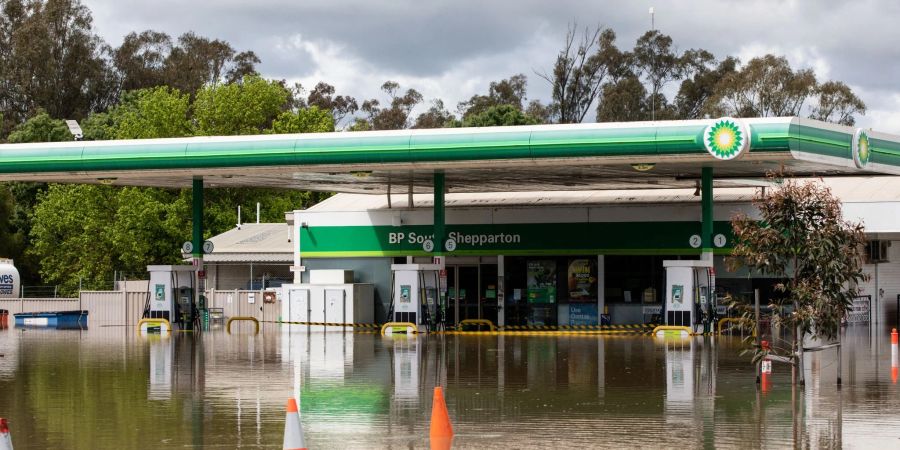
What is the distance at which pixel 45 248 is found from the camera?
209 feet

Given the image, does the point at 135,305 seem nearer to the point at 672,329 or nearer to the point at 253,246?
the point at 253,246

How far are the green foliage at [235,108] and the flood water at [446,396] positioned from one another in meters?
34.1

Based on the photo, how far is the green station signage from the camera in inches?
1494

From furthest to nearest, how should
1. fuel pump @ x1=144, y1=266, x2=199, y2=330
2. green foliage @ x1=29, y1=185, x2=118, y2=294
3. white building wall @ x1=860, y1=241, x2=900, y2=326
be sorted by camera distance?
green foliage @ x1=29, y1=185, x2=118, y2=294 < white building wall @ x1=860, y1=241, x2=900, y2=326 < fuel pump @ x1=144, y1=266, x2=199, y2=330

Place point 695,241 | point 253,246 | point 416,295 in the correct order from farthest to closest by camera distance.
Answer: point 253,246
point 695,241
point 416,295

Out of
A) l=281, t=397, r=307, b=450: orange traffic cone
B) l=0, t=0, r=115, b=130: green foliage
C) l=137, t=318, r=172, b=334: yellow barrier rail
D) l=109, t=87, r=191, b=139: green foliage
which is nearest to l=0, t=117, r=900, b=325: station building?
l=137, t=318, r=172, b=334: yellow barrier rail

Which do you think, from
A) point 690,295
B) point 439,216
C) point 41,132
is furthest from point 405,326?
point 41,132

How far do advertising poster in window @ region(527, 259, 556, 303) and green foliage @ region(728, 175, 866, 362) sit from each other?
20.8 m

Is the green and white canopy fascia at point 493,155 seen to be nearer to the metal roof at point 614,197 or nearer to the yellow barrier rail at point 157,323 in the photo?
the metal roof at point 614,197

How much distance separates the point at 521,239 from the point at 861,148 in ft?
37.9

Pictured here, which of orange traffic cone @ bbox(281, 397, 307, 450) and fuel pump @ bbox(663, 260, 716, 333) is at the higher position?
fuel pump @ bbox(663, 260, 716, 333)

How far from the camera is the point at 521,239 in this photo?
131 ft

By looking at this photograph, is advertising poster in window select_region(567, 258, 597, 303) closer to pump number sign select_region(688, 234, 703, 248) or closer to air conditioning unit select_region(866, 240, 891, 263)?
pump number sign select_region(688, 234, 703, 248)

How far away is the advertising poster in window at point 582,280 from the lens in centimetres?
3919
